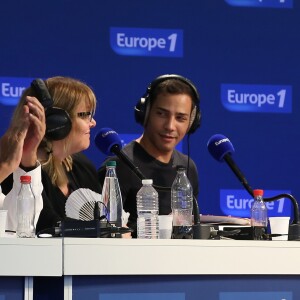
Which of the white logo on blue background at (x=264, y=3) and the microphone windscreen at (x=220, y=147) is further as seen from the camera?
the white logo on blue background at (x=264, y=3)

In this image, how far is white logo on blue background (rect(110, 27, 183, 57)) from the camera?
4.31 m

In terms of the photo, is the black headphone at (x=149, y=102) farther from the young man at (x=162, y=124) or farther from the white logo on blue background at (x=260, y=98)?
the white logo on blue background at (x=260, y=98)

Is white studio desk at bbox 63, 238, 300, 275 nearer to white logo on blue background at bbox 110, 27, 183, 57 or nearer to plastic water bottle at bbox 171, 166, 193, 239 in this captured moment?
plastic water bottle at bbox 171, 166, 193, 239

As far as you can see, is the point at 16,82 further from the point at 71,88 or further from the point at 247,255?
the point at 247,255

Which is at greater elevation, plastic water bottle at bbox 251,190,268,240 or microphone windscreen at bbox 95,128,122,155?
microphone windscreen at bbox 95,128,122,155

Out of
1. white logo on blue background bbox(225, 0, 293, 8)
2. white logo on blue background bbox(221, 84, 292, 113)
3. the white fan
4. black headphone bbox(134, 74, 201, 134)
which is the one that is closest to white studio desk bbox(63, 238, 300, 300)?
the white fan

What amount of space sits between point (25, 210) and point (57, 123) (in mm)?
442

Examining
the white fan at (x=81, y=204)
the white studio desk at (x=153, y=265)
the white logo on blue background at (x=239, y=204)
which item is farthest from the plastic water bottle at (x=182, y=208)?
the white logo on blue background at (x=239, y=204)

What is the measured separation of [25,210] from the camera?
253 centimetres

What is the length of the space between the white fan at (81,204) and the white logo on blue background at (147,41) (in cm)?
147

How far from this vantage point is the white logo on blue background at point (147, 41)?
4309mm

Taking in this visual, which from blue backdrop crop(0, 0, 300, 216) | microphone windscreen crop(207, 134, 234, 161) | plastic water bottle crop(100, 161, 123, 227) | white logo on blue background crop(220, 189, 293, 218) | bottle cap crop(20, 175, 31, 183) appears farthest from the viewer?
white logo on blue background crop(220, 189, 293, 218)

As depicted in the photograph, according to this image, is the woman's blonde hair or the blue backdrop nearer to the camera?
the woman's blonde hair

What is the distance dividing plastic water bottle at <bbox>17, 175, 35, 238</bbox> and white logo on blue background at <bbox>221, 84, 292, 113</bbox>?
2.00 m
